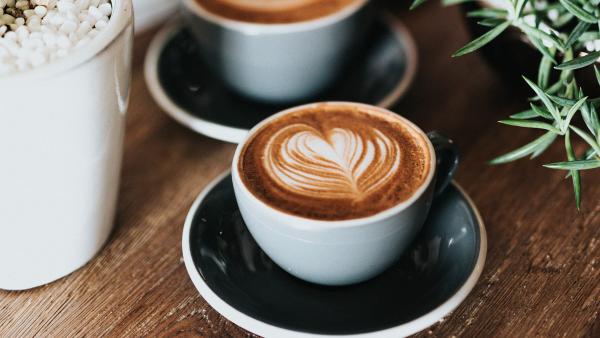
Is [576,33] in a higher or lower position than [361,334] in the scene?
higher

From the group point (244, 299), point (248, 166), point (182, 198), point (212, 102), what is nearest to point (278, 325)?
point (244, 299)

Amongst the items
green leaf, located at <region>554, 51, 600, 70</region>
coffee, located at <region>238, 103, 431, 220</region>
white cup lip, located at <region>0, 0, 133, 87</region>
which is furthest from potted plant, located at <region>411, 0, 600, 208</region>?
white cup lip, located at <region>0, 0, 133, 87</region>

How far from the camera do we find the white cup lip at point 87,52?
0.50 m

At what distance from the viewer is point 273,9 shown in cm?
85

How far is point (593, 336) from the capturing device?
1.94 feet

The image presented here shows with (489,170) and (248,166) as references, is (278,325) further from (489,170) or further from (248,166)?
(489,170)

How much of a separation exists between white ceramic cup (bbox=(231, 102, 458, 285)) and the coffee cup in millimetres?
208

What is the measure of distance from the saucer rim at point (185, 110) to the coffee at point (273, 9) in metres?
0.12

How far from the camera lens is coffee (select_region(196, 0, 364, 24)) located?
0.84 meters

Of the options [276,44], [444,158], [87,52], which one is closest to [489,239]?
[444,158]

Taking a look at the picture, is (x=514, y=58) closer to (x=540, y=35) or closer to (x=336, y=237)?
(x=540, y=35)

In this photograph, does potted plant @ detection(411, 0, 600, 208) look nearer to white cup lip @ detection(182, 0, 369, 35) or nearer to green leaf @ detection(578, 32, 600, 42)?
green leaf @ detection(578, 32, 600, 42)

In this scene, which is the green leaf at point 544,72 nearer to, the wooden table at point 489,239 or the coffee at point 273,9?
the wooden table at point 489,239

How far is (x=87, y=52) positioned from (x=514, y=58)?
1.65ft
